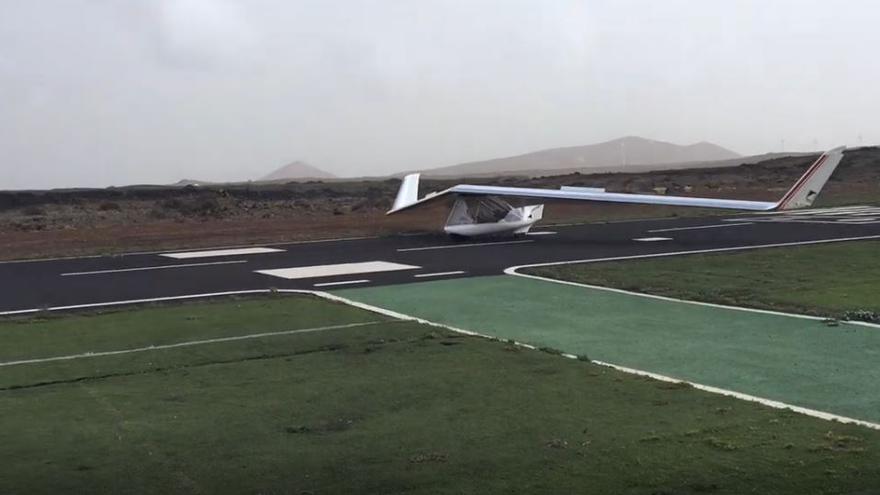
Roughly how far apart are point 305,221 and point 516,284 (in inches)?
767

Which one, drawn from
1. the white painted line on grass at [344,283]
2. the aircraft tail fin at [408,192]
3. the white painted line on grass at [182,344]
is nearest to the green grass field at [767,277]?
the white painted line on grass at [344,283]

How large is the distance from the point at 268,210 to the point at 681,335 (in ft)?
111

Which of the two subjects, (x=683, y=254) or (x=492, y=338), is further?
(x=683, y=254)

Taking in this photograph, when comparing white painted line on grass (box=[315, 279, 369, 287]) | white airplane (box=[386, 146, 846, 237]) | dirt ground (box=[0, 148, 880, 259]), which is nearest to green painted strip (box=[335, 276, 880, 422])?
white painted line on grass (box=[315, 279, 369, 287])

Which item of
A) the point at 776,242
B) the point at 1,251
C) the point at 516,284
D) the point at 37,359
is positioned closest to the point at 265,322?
the point at 37,359

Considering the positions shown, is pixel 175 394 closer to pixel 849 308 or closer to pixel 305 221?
pixel 849 308

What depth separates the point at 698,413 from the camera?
6.88 metres

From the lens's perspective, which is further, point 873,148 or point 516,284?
point 873,148

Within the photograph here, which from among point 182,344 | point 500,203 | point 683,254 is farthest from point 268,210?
point 182,344

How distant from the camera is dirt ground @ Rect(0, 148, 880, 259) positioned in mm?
27453

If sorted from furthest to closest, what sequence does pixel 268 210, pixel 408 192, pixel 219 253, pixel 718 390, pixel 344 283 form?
1. pixel 268 210
2. pixel 408 192
3. pixel 219 253
4. pixel 344 283
5. pixel 718 390

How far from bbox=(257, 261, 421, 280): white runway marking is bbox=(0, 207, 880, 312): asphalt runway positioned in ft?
0.07

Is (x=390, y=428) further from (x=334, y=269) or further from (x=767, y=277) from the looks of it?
(x=334, y=269)

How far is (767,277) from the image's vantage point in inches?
598
